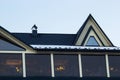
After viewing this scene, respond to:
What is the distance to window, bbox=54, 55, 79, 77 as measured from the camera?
91.3 ft

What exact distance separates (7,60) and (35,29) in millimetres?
10061

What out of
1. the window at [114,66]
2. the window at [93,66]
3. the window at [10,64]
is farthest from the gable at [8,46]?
the window at [114,66]

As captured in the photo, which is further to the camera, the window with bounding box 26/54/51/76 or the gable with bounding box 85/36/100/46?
the gable with bounding box 85/36/100/46

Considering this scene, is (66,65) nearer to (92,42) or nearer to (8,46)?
(8,46)

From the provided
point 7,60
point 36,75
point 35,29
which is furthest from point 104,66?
point 35,29

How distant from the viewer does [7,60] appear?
2691 centimetres

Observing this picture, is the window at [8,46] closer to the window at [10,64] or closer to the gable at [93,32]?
the window at [10,64]

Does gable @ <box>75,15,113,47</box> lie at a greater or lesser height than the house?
greater

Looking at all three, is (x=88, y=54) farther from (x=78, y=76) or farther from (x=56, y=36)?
(x=56, y=36)

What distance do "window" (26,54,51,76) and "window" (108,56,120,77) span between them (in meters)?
4.46

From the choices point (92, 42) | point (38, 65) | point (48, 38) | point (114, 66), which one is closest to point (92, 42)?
point (92, 42)

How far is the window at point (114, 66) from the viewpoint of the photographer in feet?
94.3

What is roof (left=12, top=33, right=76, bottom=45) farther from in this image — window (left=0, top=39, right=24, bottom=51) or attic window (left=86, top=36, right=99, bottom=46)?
window (left=0, top=39, right=24, bottom=51)

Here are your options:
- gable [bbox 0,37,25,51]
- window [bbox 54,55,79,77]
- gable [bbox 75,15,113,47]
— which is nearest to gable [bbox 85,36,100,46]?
gable [bbox 75,15,113,47]
